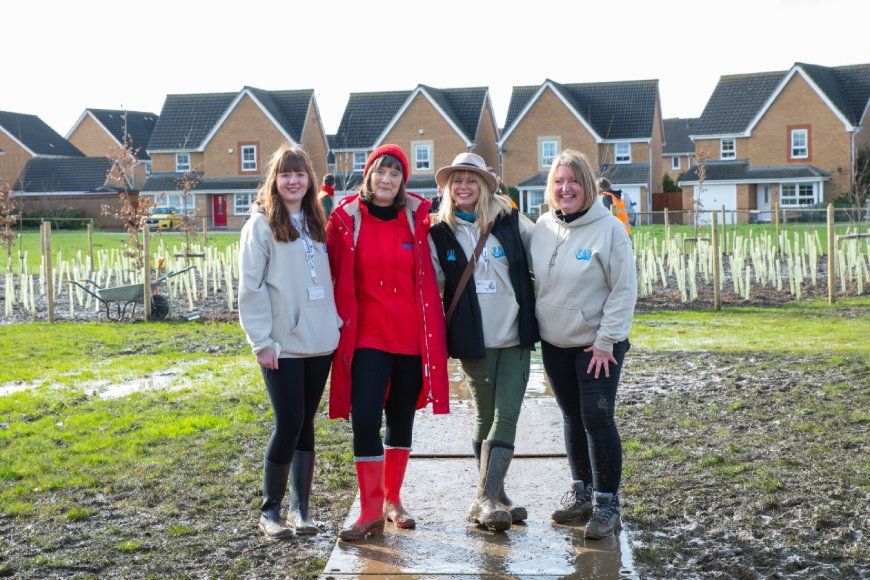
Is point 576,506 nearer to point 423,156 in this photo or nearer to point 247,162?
point 423,156

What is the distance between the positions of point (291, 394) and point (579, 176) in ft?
5.45

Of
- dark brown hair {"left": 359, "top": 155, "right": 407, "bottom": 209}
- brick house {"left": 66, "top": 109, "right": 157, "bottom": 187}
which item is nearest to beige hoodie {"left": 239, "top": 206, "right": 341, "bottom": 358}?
dark brown hair {"left": 359, "top": 155, "right": 407, "bottom": 209}

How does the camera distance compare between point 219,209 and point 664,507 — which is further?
point 219,209

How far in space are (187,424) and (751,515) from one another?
4.03 m

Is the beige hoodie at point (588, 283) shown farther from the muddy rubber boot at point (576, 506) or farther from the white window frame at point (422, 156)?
the white window frame at point (422, 156)

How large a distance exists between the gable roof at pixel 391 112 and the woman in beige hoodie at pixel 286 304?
45263mm

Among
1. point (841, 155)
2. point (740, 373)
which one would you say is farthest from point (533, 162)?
point (740, 373)

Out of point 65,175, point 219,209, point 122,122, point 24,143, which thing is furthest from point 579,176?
point 122,122

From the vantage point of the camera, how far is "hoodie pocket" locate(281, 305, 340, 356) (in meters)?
4.70

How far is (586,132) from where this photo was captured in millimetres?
48844

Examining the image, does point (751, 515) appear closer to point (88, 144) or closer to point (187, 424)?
point (187, 424)

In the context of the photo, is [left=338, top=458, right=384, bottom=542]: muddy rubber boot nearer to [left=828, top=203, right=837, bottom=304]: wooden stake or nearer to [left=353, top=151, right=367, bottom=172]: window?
[left=828, top=203, right=837, bottom=304]: wooden stake

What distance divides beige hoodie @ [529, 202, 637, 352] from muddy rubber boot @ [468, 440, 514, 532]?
57cm

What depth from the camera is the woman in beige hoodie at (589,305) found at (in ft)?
15.5
